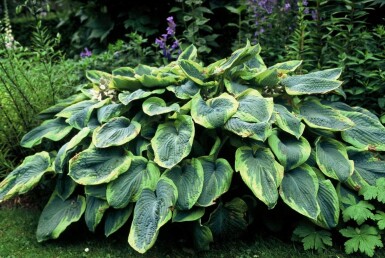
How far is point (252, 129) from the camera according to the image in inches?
103

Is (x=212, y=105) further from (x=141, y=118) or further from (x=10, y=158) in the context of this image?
(x=10, y=158)

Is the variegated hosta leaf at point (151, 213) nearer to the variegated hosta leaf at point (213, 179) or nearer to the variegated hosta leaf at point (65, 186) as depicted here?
the variegated hosta leaf at point (213, 179)

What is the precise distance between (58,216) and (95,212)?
1.06ft

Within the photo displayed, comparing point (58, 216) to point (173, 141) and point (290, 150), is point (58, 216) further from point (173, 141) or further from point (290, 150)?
point (290, 150)

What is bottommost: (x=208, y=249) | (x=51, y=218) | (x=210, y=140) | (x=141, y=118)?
(x=208, y=249)

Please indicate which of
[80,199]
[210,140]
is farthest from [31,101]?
[210,140]

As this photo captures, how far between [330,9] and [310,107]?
58.2 inches

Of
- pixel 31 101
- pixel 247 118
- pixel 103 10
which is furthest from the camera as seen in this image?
pixel 103 10

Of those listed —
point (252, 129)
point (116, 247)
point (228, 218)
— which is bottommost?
point (116, 247)

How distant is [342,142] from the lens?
→ 3.06 m

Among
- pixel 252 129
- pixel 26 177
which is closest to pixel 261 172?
pixel 252 129

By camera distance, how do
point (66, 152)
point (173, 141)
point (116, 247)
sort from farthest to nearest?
point (66, 152)
point (116, 247)
point (173, 141)

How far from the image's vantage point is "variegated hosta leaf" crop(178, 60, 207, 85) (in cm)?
294

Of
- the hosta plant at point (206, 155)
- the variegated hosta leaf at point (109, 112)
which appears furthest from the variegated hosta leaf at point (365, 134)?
the variegated hosta leaf at point (109, 112)
